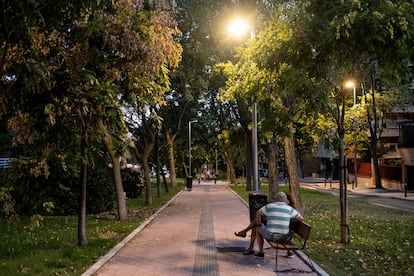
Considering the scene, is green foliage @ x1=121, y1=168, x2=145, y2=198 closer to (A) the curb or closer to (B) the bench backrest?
(A) the curb

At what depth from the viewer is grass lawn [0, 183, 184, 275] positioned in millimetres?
8492

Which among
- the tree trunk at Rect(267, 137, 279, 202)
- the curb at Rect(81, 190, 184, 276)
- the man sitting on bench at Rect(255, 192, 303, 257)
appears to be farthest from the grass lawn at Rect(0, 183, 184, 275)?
the tree trunk at Rect(267, 137, 279, 202)

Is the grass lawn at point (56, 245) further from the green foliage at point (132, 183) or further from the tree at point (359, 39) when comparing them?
the green foliage at point (132, 183)

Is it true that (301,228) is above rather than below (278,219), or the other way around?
below

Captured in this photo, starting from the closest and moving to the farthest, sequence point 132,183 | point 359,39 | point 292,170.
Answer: point 359,39, point 292,170, point 132,183

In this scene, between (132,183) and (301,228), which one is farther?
(132,183)

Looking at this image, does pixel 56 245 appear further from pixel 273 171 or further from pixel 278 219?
pixel 273 171

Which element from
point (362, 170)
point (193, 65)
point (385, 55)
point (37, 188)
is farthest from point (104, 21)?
point (362, 170)

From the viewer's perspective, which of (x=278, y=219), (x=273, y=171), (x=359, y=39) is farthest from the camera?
(x=273, y=171)

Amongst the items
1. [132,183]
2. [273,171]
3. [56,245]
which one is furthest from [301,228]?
[132,183]

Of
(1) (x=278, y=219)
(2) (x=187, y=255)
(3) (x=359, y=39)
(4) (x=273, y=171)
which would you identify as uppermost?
(3) (x=359, y=39)

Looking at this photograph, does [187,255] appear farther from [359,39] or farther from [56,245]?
[359,39]

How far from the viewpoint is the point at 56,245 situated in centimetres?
1097

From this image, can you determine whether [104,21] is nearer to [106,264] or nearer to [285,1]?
[285,1]
